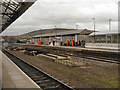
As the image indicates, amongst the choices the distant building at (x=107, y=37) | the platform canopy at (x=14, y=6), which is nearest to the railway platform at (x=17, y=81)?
the platform canopy at (x=14, y=6)

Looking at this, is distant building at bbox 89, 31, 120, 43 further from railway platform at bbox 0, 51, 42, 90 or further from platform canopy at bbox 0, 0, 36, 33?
railway platform at bbox 0, 51, 42, 90

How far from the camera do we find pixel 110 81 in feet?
29.6

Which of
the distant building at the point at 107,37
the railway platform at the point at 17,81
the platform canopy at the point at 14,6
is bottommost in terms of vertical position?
the railway platform at the point at 17,81

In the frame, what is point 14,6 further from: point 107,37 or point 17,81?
point 107,37

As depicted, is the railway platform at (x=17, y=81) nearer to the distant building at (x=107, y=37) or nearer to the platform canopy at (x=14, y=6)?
the platform canopy at (x=14, y=6)

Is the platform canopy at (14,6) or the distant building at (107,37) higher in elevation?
the platform canopy at (14,6)

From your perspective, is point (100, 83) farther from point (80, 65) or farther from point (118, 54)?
point (118, 54)

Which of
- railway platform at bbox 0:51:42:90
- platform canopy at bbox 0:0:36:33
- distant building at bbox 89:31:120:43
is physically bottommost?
railway platform at bbox 0:51:42:90

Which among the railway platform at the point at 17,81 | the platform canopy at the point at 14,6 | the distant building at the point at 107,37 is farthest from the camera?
the distant building at the point at 107,37

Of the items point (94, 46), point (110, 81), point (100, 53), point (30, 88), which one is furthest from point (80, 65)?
point (94, 46)

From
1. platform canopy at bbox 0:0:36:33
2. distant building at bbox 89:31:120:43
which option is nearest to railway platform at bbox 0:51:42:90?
platform canopy at bbox 0:0:36:33

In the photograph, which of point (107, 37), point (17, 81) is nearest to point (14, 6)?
point (17, 81)

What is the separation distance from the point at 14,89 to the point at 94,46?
2976 centimetres

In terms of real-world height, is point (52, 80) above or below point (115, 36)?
below
